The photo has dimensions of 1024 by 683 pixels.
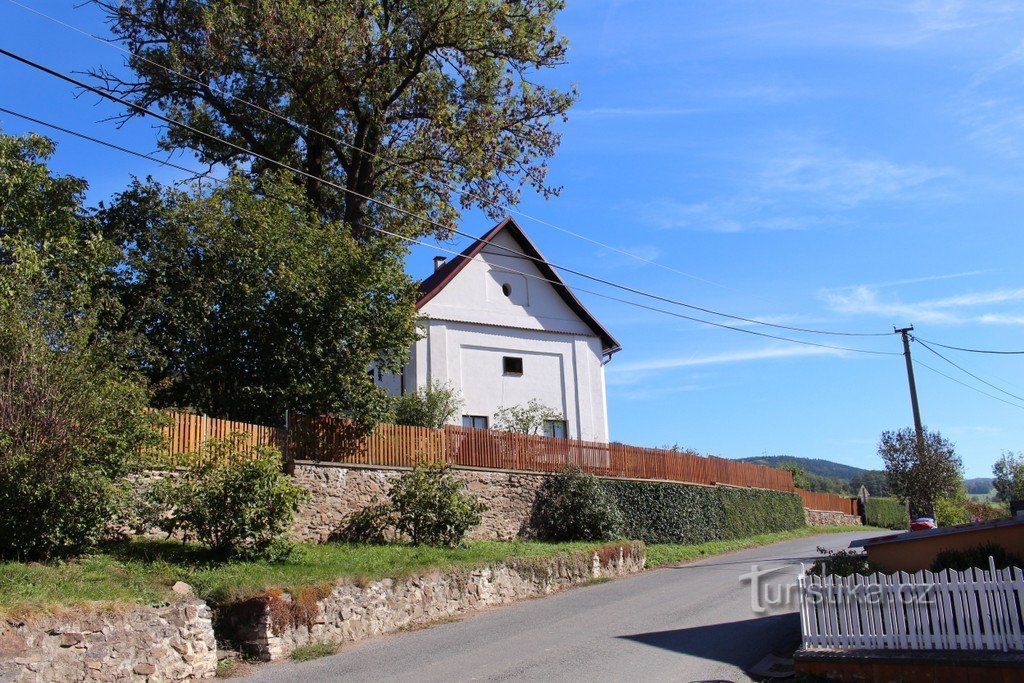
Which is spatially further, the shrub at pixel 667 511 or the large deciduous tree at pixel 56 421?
the shrub at pixel 667 511

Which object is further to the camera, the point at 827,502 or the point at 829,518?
the point at 827,502

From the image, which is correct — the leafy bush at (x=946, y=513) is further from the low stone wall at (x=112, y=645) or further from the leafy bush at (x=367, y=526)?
the low stone wall at (x=112, y=645)

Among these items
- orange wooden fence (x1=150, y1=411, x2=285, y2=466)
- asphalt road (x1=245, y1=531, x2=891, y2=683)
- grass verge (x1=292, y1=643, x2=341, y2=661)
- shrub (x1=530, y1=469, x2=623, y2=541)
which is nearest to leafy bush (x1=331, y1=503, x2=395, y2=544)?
orange wooden fence (x1=150, y1=411, x2=285, y2=466)

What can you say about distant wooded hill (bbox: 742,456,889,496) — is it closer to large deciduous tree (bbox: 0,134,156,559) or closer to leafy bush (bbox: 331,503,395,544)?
leafy bush (bbox: 331,503,395,544)

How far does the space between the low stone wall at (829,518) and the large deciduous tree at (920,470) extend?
33.4 ft

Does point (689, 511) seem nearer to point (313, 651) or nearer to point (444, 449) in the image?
point (444, 449)

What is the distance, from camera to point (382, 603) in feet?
46.3

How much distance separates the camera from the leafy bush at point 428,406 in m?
26.0

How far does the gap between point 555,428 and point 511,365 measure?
3001 millimetres

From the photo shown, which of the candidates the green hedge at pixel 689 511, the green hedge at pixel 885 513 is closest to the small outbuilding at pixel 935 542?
the green hedge at pixel 689 511

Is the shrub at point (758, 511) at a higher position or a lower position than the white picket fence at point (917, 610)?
higher

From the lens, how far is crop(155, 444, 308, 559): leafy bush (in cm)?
1373

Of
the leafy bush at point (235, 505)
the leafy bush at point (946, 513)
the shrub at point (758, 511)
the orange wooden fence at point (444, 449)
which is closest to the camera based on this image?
the leafy bush at point (235, 505)

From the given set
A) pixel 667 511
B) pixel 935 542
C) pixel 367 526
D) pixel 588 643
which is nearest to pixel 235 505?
pixel 367 526
